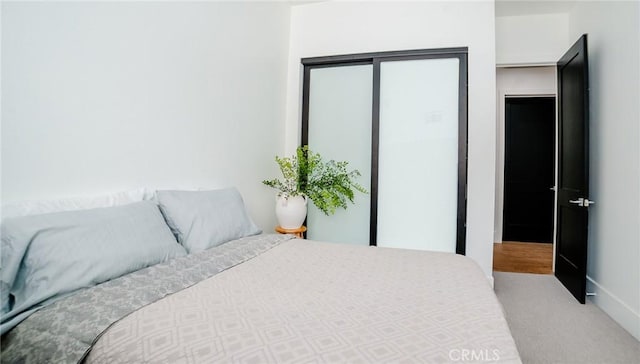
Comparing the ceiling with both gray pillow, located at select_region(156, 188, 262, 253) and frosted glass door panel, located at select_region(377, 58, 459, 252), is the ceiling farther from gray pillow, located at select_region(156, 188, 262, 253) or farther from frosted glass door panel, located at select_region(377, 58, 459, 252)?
gray pillow, located at select_region(156, 188, 262, 253)

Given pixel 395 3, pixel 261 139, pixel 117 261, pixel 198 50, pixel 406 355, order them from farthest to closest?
pixel 395 3, pixel 261 139, pixel 198 50, pixel 117 261, pixel 406 355

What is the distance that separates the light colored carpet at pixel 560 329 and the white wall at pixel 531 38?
2.37 m

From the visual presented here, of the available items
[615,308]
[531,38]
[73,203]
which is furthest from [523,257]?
[73,203]

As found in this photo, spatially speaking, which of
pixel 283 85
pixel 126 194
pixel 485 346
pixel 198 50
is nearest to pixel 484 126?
pixel 283 85

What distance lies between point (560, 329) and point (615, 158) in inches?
53.9

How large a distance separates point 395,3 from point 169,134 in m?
2.63

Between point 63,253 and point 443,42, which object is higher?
point 443,42

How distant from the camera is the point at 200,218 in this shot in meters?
1.85

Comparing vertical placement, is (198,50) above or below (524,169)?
above

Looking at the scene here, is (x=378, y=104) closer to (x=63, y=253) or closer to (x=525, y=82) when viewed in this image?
(x=63, y=253)

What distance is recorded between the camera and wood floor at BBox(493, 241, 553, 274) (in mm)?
3984

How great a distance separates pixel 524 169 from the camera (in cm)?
566

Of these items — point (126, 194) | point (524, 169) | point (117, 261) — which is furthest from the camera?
point (524, 169)

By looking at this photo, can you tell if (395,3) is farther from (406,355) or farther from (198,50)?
(406,355)
